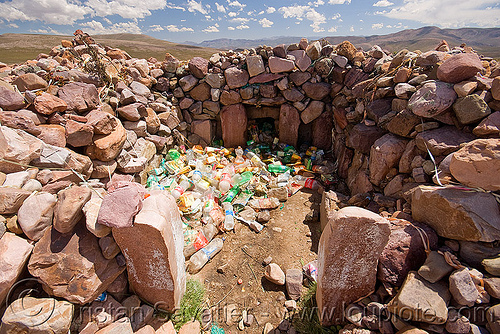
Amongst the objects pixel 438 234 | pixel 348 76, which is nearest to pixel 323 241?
pixel 438 234

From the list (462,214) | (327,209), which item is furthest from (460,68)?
(327,209)

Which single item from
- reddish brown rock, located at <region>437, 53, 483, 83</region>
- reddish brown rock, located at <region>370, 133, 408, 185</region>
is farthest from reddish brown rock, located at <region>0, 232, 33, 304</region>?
reddish brown rock, located at <region>437, 53, 483, 83</region>

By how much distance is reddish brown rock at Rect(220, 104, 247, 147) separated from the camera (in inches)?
242

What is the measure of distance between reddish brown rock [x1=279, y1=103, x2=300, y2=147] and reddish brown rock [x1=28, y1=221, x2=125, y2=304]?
5.16m

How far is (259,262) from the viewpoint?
11.3 ft

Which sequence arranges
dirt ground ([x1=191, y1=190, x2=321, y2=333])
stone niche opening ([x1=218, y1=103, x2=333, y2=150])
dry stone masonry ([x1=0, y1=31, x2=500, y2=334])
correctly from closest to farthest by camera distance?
1. dry stone masonry ([x1=0, y1=31, x2=500, y2=334])
2. dirt ground ([x1=191, y1=190, x2=321, y2=333])
3. stone niche opening ([x1=218, y1=103, x2=333, y2=150])

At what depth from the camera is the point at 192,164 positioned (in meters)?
5.27

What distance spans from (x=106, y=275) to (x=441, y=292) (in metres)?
2.85

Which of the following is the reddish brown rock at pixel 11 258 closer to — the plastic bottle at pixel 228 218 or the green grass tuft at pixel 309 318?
the plastic bottle at pixel 228 218

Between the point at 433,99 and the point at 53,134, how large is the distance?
4.99 meters

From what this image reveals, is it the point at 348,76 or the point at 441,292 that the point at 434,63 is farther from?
the point at 441,292

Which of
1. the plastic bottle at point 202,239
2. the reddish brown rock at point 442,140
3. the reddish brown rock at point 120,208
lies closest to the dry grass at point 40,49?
the plastic bottle at point 202,239

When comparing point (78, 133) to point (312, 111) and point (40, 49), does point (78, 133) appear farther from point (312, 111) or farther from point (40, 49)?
point (40, 49)

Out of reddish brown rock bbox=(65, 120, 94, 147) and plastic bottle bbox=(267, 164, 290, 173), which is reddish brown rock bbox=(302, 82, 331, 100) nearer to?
plastic bottle bbox=(267, 164, 290, 173)
